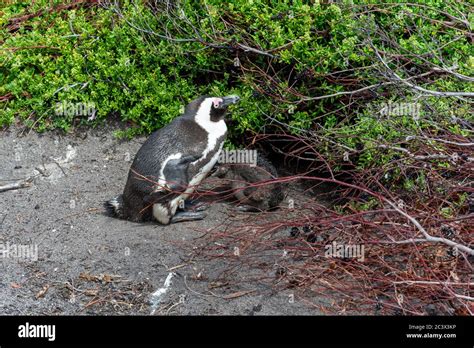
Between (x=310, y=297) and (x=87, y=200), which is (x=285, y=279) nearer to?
(x=310, y=297)

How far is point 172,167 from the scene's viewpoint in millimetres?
→ 5762

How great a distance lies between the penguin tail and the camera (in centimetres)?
584

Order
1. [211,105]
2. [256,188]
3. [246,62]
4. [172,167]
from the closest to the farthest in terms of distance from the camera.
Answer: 1. [172,167]
2. [256,188]
3. [211,105]
4. [246,62]

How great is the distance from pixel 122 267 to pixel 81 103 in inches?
86.9

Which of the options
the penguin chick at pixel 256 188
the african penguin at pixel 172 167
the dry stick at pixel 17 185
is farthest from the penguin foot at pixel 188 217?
the dry stick at pixel 17 185

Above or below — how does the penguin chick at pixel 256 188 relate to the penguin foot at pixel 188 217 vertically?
above

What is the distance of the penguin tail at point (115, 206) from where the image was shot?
5836 millimetres

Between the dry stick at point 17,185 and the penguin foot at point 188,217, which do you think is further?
the dry stick at point 17,185

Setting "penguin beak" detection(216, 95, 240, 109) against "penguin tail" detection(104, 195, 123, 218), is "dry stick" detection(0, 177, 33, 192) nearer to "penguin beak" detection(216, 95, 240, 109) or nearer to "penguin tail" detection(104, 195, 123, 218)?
"penguin tail" detection(104, 195, 123, 218)

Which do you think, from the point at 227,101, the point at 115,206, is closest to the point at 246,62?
the point at 227,101

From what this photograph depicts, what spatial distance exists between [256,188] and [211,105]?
0.77m

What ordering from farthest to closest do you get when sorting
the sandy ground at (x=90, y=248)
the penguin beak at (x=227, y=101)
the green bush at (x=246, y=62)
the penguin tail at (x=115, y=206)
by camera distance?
1. the green bush at (x=246, y=62)
2. the penguin beak at (x=227, y=101)
3. the penguin tail at (x=115, y=206)
4. the sandy ground at (x=90, y=248)

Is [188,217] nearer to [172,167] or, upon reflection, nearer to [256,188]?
[172,167]

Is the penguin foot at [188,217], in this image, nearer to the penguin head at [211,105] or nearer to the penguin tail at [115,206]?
the penguin tail at [115,206]
